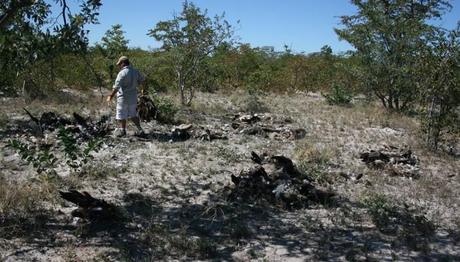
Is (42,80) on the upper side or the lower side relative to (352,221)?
upper

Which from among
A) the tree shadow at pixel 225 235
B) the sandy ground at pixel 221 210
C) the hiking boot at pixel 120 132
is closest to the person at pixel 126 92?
the hiking boot at pixel 120 132

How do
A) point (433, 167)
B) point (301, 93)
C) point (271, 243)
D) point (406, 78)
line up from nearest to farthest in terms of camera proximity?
point (271, 243) → point (433, 167) → point (406, 78) → point (301, 93)

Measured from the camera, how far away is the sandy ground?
4465 millimetres

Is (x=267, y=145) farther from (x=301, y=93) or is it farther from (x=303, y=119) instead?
(x=301, y=93)

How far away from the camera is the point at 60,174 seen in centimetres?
620

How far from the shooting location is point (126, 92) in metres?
8.62

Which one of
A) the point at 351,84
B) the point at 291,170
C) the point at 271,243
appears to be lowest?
the point at 271,243

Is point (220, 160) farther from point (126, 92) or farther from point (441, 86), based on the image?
point (441, 86)

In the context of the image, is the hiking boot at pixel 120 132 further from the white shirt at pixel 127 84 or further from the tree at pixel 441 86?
the tree at pixel 441 86

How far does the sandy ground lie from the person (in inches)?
13.9

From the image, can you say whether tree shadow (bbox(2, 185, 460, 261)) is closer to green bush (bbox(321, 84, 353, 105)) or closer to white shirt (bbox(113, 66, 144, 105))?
white shirt (bbox(113, 66, 144, 105))

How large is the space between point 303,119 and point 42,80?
6476 millimetres

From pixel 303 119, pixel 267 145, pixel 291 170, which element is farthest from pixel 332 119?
pixel 291 170

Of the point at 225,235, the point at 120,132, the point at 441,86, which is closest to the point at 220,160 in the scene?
the point at 120,132
